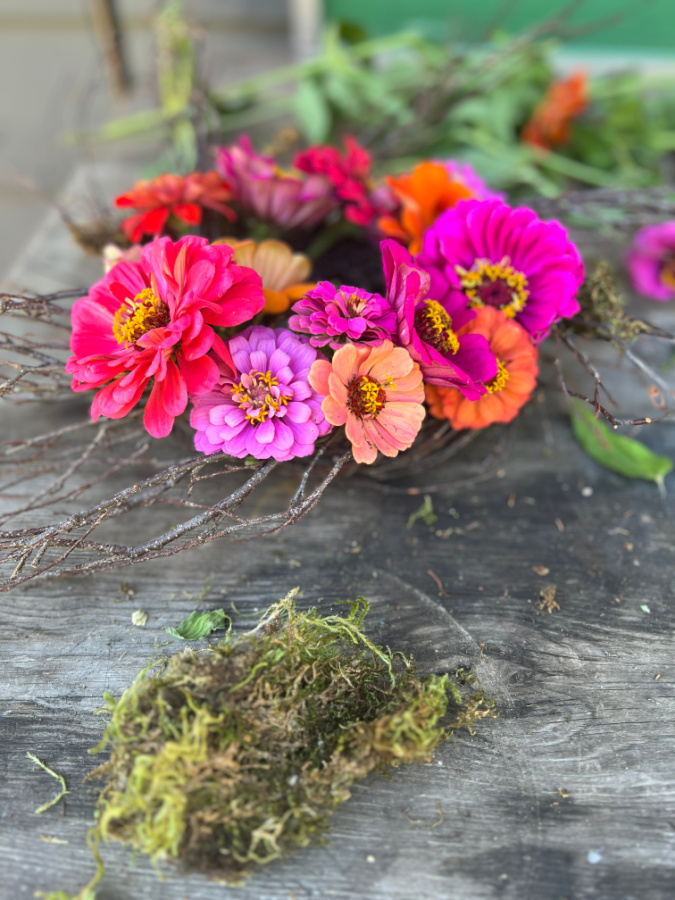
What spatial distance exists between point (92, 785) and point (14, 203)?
196cm

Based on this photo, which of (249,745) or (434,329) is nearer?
(249,745)

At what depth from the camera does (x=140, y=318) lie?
1.90 feet

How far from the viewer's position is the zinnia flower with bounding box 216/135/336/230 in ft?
2.43

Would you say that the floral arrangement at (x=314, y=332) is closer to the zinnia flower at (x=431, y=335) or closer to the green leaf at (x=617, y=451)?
the zinnia flower at (x=431, y=335)

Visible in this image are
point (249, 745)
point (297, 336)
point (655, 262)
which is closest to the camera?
point (249, 745)

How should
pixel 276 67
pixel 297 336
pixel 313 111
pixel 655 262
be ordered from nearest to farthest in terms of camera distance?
pixel 297 336 → pixel 655 262 → pixel 313 111 → pixel 276 67

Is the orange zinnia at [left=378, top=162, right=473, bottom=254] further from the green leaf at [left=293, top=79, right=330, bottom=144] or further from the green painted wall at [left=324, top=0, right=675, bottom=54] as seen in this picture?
the green painted wall at [left=324, top=0, right=675, bottom=54]

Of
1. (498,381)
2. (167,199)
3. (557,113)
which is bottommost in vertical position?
(498,381)

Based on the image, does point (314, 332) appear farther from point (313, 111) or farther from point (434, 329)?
point (313, 111)

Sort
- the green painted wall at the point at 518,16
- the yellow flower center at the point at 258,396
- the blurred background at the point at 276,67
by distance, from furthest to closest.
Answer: the green painted wall at the point at 518,16 → the blurred background at the point at 276,67 → the yellow flower center at the point at 258,396

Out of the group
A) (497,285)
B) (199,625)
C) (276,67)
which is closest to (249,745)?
(199,625)

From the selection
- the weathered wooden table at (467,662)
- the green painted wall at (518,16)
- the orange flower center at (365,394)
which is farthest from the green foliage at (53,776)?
the green painted wall at (518,16)

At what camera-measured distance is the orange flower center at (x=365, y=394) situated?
0.57 m

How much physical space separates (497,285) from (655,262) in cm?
49
